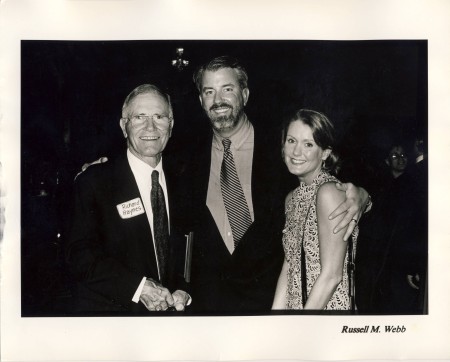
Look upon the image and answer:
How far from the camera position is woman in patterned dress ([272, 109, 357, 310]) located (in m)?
1.67

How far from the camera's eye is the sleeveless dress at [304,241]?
5.48 ft

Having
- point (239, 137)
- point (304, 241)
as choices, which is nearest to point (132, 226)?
point (239, 137)

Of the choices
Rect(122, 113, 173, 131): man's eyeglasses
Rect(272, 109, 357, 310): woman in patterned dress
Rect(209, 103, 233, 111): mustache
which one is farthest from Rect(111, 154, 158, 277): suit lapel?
Rect(272, 109, 357, 310): woman in patterned dress

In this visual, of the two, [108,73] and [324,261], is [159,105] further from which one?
[324,261]

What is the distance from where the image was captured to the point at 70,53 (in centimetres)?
170

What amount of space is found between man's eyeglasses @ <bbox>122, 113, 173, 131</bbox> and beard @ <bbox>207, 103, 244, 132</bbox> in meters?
0.16

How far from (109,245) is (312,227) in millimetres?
716

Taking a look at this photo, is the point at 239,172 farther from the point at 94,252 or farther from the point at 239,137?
the point at 94,252

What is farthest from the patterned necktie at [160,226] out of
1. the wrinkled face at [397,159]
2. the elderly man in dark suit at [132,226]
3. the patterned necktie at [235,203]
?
the wrinkled face at [397,159]

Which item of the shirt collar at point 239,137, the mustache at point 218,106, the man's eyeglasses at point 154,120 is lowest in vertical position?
the shirt collar at point 239,137

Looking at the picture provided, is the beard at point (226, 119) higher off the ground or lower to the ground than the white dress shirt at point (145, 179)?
higher

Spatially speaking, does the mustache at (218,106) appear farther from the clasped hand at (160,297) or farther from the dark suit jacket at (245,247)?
the clasped hand at (160,297)

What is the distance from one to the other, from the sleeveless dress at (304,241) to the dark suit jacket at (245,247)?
4 cm
